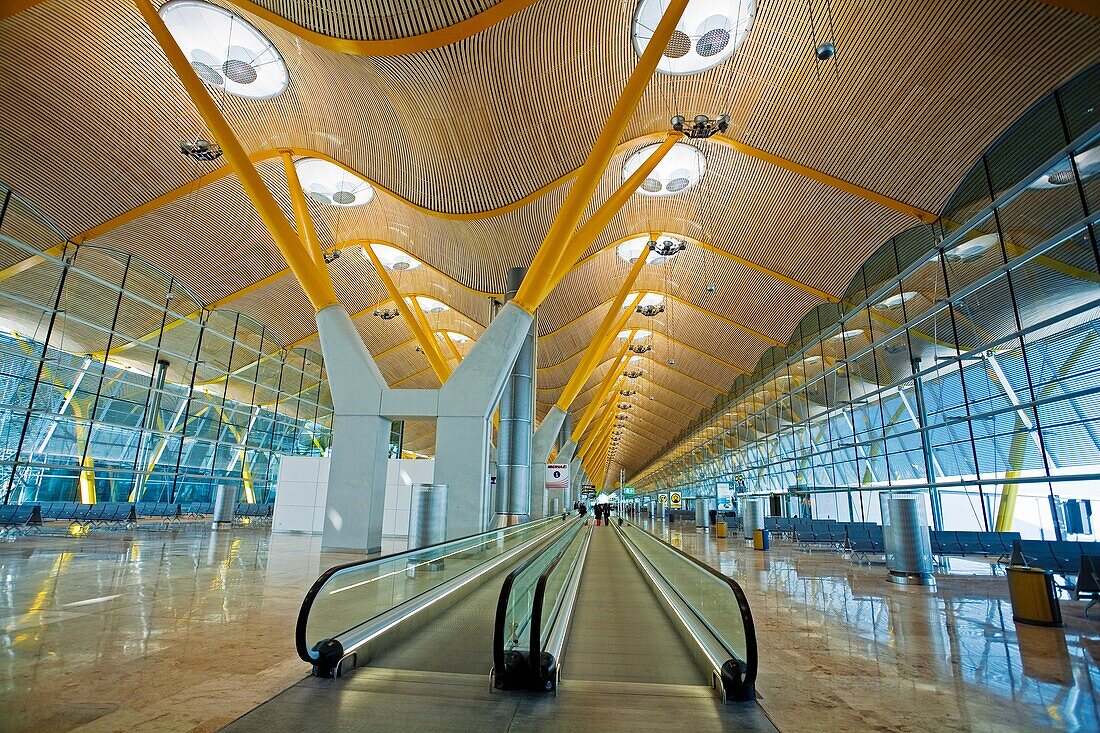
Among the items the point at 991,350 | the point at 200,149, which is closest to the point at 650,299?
the point at 991,350

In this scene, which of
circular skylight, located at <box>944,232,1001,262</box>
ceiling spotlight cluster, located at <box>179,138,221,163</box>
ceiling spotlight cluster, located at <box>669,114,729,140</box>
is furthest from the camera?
ceiling spotlight cluster, located at <box>179,138,221,163</box>

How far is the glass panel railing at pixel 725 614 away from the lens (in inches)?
159

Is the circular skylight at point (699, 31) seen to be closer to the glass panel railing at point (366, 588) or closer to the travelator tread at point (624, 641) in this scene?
the travelator tread at point (624, 641)

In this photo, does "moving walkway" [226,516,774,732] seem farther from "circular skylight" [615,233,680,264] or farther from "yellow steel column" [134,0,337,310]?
"circular skylight" [615,233,680,264]

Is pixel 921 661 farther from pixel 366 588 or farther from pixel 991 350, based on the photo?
pixel 991 350

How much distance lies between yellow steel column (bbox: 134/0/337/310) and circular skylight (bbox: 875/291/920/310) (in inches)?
594

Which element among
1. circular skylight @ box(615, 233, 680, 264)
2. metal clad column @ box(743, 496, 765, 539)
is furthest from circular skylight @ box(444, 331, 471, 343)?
metal clad column @ box(743, 496, 765, 539)

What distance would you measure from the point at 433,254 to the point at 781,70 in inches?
525

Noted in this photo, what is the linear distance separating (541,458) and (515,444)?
214 inches

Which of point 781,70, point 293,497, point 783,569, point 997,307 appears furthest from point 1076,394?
point 293,497

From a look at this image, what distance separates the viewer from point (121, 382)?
67.4 feet

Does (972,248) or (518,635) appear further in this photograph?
(972,248)

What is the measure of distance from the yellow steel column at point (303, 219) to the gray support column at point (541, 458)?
13.2 metres

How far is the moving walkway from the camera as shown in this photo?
371cm
